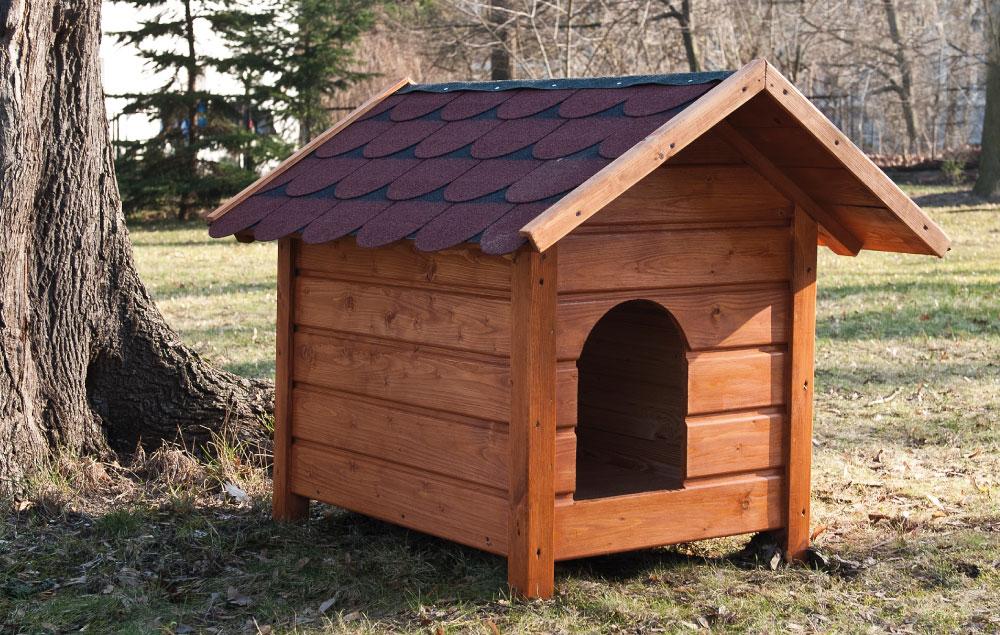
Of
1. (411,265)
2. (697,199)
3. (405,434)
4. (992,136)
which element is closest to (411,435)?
(405,434)

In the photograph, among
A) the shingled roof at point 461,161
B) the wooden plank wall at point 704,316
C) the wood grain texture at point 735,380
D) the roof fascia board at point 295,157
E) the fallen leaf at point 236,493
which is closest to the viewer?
the shingled roof at point 461,161

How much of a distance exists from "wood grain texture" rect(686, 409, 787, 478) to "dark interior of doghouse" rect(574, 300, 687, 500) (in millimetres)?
478

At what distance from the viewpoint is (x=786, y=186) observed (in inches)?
154

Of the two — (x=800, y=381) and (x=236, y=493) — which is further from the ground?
(x=800, y=381)

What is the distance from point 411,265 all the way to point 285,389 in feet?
2.95

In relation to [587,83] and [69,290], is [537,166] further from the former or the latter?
[69,290]

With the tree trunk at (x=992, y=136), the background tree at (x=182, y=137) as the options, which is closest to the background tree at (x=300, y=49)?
the background tree at (x=182, y=137)

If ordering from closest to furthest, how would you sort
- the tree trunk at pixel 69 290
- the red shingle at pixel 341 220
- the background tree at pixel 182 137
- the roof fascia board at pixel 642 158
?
the roof fascia board at pixel 642 158
the red shingle at pixel 341 220
the tree trunk at pixel 69 290
the background tree at pixel 182 137

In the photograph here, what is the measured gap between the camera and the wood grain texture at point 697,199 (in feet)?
12.0

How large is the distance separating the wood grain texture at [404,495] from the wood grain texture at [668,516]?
239 mm

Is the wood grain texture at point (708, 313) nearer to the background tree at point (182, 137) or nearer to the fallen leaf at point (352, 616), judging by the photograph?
the fallen leaf at point (352, 616)

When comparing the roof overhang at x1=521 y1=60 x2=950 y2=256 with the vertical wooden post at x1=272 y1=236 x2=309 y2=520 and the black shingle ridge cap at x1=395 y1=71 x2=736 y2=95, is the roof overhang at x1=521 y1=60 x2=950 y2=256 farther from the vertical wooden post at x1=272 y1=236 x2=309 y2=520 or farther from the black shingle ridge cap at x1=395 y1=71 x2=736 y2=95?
the vertical wooden post at x1=272 y1=236 x2=309 y2=520

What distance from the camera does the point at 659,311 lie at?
15.4ft

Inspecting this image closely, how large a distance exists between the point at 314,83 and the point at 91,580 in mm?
16611
